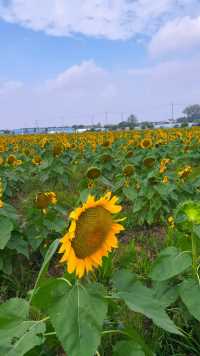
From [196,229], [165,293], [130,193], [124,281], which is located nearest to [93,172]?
[130,193]

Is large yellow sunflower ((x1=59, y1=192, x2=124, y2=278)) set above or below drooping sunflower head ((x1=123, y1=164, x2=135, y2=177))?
above

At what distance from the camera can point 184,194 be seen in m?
4.39

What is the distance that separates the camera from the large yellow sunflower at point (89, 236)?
46.6 inches

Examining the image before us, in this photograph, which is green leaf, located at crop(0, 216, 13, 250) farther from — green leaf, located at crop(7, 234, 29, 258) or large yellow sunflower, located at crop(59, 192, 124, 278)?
large yellow sunflower, located at crop(59, 192, 124, 278)

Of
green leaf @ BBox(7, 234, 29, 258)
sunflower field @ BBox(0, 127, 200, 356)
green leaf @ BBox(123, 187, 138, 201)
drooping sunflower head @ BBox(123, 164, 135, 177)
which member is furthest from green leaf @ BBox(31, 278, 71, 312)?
drooping sunflower head @ BBox(123, 164, 135, 177)

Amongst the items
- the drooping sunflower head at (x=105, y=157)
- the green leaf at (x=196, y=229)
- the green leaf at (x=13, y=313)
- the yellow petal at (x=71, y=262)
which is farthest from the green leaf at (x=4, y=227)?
the drooping sunflower head at (x=105, y=157)

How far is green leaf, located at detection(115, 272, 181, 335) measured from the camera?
3.87ft

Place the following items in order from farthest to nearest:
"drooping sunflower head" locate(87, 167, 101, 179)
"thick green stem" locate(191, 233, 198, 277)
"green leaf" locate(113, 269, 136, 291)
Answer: "drooping sunflower head" locate(87, 167, 101, 179), "thick green stem" locate(191, 233, 198, 277), "green leaf" locate(113, 269, 136, 291)

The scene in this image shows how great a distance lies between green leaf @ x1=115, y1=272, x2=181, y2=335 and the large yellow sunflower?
0.12 metres

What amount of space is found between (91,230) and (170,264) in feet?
2.07

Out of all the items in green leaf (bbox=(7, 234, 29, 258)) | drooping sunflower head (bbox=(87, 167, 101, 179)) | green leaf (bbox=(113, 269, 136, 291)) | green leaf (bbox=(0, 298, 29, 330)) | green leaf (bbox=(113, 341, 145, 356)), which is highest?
drooping sunflower head (bbox=(87, 167, 101, 179))

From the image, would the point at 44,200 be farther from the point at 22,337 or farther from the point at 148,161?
the point at 148,161

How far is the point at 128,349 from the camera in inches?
50.4

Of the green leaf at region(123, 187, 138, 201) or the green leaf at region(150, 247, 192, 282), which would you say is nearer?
the green leaf at region(150, 247, 192, 282)
